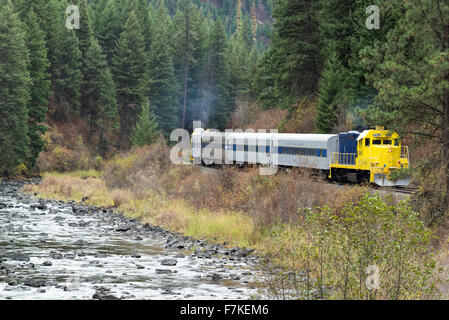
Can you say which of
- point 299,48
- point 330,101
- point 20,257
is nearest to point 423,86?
point 20,257

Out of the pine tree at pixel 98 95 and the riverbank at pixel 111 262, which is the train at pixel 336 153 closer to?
the riverbank at pixel 111 262

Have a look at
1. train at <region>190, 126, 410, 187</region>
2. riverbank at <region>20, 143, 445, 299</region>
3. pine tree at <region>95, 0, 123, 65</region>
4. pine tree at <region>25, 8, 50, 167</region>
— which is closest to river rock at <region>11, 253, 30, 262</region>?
riverbank at <region>20, 143, 445, 299</region>

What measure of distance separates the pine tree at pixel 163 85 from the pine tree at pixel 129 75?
9.15 feet

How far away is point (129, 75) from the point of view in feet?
291

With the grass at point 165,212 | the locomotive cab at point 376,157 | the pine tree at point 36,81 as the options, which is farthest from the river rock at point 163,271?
the pine tree at point 36,81

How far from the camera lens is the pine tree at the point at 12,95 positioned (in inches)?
2395

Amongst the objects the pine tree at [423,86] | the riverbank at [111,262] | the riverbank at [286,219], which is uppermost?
the pine tree at [423,86]

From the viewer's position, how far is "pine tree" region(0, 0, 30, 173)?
6083 cm

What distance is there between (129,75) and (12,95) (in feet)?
96.6

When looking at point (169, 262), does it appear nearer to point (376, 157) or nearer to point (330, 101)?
point (376, 157)

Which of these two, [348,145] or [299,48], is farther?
[299,48]

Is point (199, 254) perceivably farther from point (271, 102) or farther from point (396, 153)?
point (271, 102)
